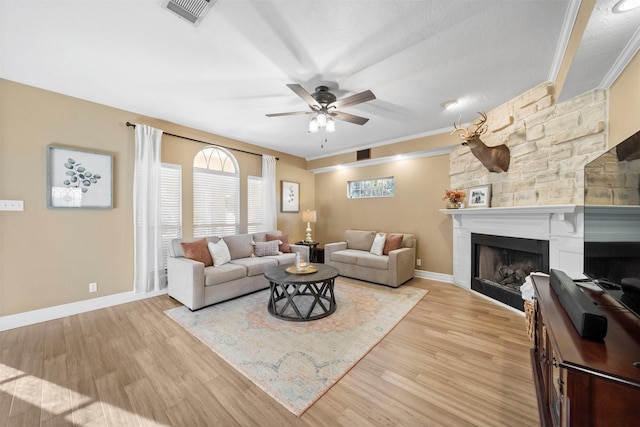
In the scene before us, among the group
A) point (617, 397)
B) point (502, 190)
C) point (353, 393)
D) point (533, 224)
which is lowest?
point (353, 393)

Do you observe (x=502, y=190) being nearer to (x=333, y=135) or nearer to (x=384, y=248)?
(x=384, y=248)

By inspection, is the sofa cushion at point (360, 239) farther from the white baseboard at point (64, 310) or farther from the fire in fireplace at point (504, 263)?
the white baseboard at point (64, 310)

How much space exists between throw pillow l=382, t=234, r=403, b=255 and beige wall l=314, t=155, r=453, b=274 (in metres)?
0.43

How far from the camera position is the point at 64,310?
291cm

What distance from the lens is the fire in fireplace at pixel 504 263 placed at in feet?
9.61

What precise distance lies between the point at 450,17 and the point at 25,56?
147 inches

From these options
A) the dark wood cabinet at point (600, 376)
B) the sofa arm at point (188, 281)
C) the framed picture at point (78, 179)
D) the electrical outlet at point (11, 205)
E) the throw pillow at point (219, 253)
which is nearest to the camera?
the dark wood cabinet at point (600, 376)

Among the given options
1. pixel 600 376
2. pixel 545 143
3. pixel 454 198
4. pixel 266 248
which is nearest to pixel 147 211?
pixel 266 248

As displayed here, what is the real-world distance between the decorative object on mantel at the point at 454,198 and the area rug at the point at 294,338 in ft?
5.11

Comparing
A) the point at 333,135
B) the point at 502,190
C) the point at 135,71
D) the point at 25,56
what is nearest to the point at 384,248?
the point at 502,190

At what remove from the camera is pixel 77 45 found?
81.1 inches

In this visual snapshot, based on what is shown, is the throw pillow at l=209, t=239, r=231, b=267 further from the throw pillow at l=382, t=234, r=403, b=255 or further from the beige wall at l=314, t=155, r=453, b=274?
the beige wall at l=314, t=155, r=453, b=274

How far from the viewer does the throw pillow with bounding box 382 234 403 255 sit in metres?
4.41

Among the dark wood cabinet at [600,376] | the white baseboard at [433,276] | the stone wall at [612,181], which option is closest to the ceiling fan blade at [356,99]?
the stone wall at [612,181]
